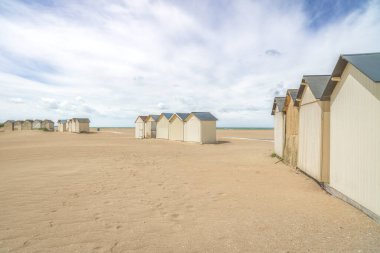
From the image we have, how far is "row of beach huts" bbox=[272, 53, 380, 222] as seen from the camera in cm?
598

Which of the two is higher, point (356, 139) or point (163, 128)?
point (163, 128)

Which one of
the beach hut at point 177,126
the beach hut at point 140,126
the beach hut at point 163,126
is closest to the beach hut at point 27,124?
the beach hut at point 140,126

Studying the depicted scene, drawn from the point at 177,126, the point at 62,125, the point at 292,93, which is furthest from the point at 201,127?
the point at 62,125

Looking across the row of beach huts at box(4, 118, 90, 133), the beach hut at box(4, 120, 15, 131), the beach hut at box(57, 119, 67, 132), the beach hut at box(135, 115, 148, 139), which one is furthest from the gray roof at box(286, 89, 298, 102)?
the beach hut at box(4, 120, 15, 131)

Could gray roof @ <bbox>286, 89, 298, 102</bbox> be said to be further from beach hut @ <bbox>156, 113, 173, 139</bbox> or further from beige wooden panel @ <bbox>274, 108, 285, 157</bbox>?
beach hut @ <bbox>156, 113, 173, 139</bbox>

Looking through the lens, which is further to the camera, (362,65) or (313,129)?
(313,129)

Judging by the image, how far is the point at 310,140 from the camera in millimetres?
10500

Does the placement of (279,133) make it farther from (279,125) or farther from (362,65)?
(362,65)

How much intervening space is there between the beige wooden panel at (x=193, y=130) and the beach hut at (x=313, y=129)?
58.5 ft

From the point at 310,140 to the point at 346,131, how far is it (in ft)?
10.4

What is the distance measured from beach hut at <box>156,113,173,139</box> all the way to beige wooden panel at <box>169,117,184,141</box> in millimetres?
1191

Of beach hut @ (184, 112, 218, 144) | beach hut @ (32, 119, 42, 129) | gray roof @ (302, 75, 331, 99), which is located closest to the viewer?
gray roof @ (302, 75, 331, 99)

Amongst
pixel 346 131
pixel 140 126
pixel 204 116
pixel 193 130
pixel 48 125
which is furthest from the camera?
pixel 48 125

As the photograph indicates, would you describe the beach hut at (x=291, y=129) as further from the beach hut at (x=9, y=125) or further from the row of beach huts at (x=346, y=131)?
the beach hut at (x=9, y=125)
